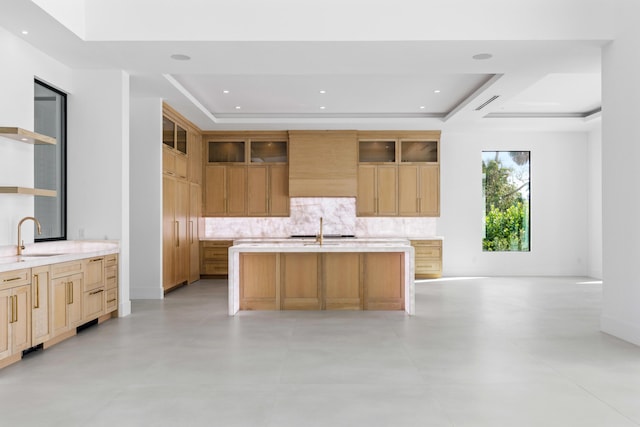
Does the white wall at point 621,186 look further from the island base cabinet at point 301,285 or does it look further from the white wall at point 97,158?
the white wall at point 97,158

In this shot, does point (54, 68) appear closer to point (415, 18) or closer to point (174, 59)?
point (174, 59)

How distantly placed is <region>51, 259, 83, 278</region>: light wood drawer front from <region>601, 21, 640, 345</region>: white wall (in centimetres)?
554

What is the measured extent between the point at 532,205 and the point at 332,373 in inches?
337

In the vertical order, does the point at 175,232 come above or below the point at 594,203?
below

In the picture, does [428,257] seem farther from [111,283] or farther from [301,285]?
[111,283]

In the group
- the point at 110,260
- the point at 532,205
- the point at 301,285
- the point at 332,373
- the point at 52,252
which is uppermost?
the point at 532,205

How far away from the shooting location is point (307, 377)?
12.5 ft

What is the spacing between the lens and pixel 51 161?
6016 mm

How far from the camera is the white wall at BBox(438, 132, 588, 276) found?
1097 cm

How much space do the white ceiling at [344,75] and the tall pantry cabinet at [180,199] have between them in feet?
1.35

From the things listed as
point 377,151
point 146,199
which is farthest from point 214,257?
point 377,151

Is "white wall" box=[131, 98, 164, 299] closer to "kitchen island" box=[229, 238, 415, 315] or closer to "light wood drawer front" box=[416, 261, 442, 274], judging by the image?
"kitchen island" box=[229, 238, 415, 315]

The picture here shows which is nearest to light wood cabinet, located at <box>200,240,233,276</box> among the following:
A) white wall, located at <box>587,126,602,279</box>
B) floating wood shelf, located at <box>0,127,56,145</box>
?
floating wood shelf, located at <box>0,127,56,145</box>

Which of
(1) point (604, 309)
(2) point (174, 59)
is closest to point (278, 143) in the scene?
(2) point (174, 59)
